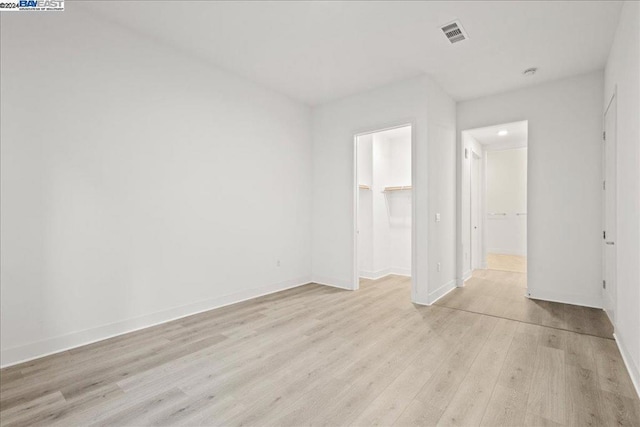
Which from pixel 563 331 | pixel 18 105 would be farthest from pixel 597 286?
pixel 18 105

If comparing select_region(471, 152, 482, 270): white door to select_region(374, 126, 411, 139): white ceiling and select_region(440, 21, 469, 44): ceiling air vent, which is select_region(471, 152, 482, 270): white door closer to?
select_region(374, 126, 411, 139): white ceiling

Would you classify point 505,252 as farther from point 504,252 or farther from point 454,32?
point 454,32

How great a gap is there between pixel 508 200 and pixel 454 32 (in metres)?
6.42

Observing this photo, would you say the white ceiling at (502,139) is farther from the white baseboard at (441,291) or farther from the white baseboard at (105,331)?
the white baseboard at (105,331)

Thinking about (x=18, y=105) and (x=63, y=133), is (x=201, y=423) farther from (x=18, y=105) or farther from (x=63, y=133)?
(x=18, y=105)

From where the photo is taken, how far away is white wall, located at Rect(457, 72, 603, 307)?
12.2 feet

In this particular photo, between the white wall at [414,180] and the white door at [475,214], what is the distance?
4.45 ft

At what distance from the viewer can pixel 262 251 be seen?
4.25m

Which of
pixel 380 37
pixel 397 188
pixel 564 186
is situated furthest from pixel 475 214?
pixel 380 37

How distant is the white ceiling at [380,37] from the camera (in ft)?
8.70

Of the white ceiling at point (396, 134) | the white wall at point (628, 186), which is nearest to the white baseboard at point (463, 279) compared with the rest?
the white wall at point (628, 186)

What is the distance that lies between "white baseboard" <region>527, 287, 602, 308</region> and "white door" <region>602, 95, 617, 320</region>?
0.64 ft

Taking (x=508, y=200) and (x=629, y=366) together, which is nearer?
(x=629, y=366)

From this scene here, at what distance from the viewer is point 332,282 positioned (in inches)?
188
